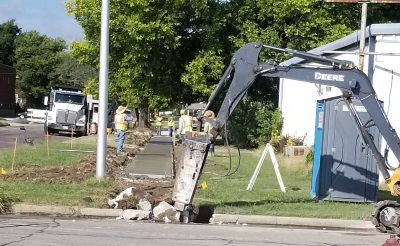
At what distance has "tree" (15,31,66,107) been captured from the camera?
98.6 metres

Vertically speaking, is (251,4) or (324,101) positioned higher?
(251,4)

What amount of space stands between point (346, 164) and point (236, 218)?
3.76 m

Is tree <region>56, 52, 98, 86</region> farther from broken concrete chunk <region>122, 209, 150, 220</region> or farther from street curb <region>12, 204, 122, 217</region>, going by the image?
broken concrete chunk <region>122, 209, 150, 220</region>

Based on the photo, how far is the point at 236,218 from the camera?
44.4ft

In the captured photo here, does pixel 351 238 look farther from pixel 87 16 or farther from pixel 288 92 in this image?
pixel 87 16

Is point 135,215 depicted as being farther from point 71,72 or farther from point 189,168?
point 71,72

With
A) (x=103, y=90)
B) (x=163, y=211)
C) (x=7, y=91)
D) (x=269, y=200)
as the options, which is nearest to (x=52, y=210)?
(x=163, y=211)

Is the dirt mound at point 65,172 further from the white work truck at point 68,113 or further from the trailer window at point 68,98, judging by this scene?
the trailer window at point 68,98

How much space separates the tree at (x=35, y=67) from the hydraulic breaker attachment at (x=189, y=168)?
286 feet

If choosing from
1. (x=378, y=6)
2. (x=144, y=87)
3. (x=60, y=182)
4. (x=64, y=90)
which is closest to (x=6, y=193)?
(x=60, y=182)

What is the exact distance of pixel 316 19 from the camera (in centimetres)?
3706

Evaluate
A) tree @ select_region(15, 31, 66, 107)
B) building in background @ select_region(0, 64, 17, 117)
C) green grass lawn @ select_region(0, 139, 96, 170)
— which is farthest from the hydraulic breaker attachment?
tree @ select_region(15, 31, 66, 107)

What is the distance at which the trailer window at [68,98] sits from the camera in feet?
166

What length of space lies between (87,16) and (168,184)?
941 inches
